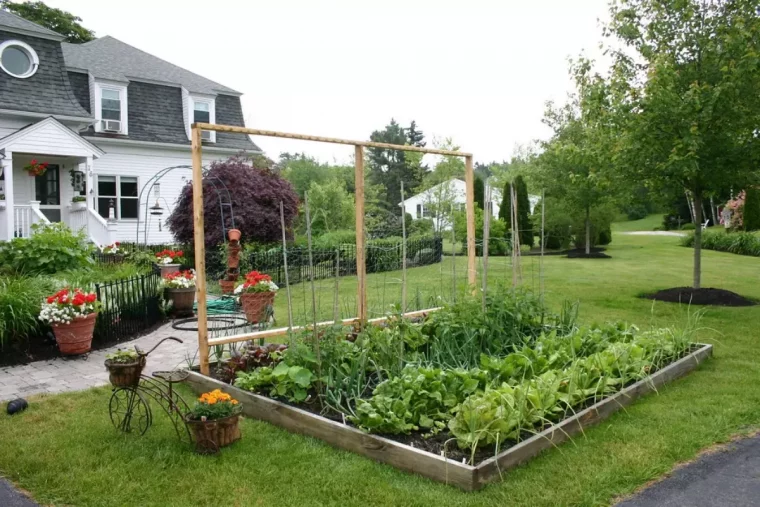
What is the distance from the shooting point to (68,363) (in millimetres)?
6105

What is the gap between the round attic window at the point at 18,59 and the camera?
15.2 m

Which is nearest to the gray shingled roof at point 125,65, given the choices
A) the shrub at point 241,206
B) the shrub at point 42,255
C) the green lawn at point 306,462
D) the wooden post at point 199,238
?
the shrub at point 241,206

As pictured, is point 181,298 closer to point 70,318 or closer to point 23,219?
point 70,318

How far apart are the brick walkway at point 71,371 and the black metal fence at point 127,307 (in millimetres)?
261

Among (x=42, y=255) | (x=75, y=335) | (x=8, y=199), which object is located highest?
(x=8, y=199)

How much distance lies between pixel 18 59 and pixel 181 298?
A: 36.4 feet

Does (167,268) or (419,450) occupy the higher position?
(167,268)

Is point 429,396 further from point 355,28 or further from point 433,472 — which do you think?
point 355,28

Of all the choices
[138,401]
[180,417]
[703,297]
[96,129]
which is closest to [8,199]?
[96,129]

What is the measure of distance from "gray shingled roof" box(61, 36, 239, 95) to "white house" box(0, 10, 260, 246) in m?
0.04

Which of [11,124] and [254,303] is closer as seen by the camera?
[254,303]

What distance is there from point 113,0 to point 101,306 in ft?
19.1

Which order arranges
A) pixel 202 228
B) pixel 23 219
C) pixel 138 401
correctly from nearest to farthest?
pixel 138 401, pixel 202 228, pixel 23 219

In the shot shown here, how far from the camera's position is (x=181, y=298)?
891 centimetres
